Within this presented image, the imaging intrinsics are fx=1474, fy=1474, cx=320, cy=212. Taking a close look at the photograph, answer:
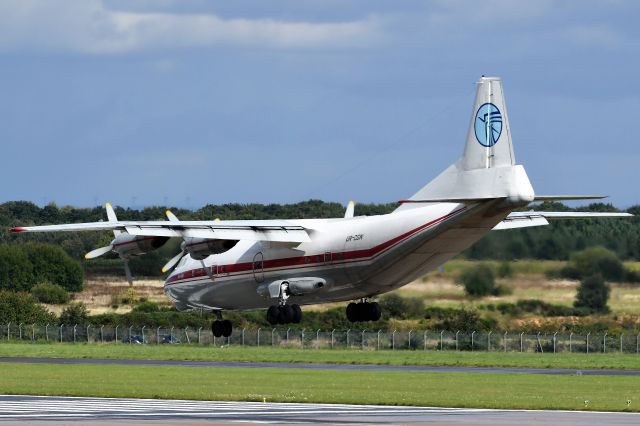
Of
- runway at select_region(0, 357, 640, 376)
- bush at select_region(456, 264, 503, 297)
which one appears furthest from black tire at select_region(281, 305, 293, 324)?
runway at select_region(0, 357, 640, 376)

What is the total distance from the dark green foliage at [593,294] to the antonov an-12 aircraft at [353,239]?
5.38 m

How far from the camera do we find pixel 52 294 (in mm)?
93125

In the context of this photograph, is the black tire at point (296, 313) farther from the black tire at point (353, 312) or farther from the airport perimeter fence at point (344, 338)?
the airport perimeter fence at point (344, 338)

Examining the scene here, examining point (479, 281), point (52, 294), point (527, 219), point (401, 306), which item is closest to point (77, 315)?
point (52, 294)

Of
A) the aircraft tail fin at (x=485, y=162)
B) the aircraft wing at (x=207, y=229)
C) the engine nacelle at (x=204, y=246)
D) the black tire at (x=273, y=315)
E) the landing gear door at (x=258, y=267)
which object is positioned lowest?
the black tire at (x=273, y=315)

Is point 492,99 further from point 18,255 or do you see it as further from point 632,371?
point 18,255

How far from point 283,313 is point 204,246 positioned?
3883 mm

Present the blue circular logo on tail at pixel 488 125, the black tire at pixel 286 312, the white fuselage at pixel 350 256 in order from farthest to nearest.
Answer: the black tire at pixel 286 312, the white fuselage at pixel 350 256, the blue circular logo on tail at pixel 488 125

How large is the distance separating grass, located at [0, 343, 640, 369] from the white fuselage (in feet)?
46.1

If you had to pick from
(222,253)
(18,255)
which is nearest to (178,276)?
(222,253)

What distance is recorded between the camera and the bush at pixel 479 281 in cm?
6191

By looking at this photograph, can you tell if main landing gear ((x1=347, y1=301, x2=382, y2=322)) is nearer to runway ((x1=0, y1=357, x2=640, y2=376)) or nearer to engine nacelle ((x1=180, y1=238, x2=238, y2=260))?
engine nacelle ((x1=180, y1=238, x2=238, y2=260))

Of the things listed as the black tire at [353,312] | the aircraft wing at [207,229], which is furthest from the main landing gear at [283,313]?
the black tire at [353,312]

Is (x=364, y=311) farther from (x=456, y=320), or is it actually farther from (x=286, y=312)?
(x=456, y=320)
